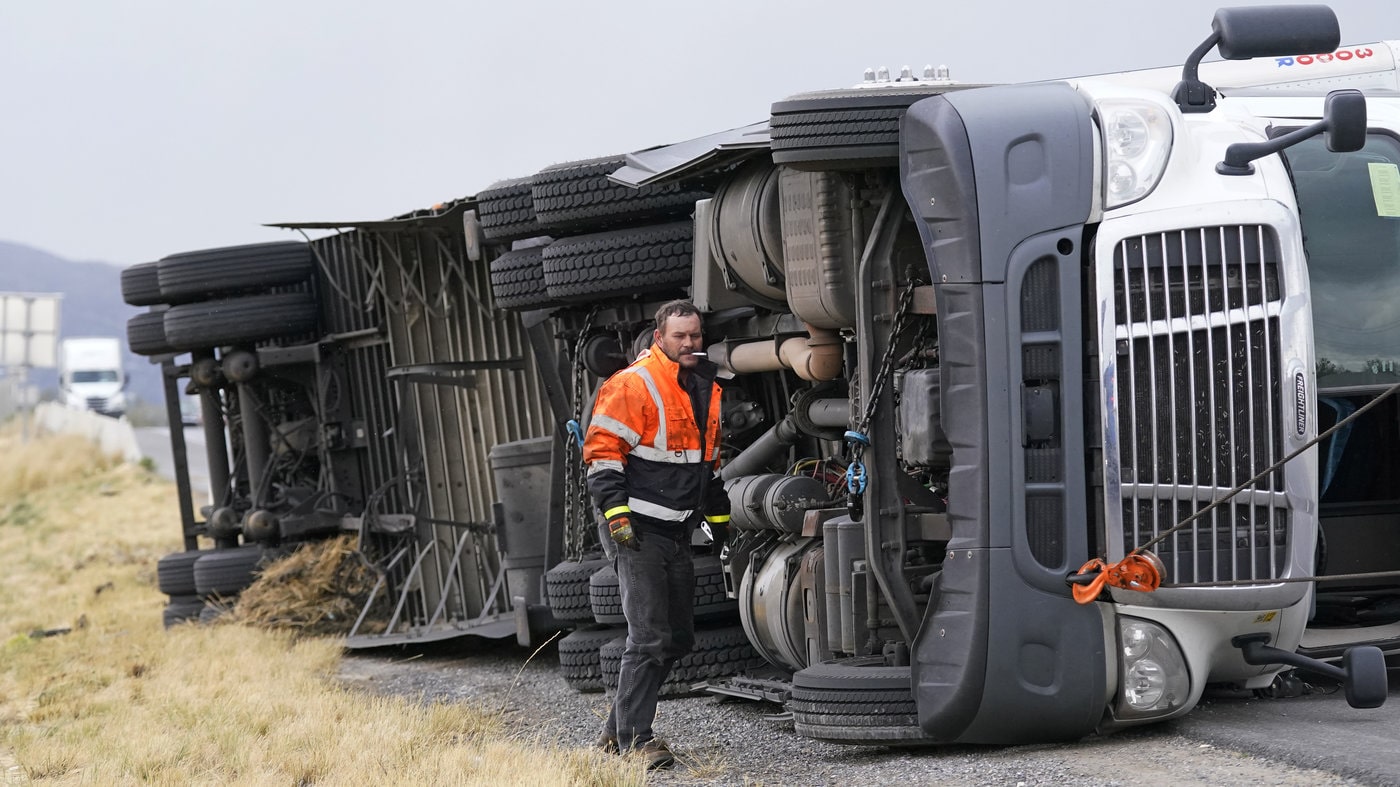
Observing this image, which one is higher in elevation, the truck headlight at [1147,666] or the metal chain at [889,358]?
the metal chain at [889,358]

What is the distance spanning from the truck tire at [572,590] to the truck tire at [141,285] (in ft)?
21.5

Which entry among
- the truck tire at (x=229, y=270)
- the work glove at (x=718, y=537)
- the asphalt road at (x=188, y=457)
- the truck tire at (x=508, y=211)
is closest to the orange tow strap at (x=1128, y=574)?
the work glove at (x=718, y=537)

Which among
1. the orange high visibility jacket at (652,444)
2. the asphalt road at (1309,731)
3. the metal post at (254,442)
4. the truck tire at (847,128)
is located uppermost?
the truck tire at (847,128)

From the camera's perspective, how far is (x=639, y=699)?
22.0 ft

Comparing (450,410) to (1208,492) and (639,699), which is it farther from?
(1208,492)

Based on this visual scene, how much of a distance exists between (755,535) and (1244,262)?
3.06 meters

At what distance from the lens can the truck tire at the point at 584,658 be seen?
8953 mm

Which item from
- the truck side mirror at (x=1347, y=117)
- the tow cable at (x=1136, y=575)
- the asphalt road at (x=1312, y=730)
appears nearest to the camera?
the asphalt road at (x=1312, y=730)

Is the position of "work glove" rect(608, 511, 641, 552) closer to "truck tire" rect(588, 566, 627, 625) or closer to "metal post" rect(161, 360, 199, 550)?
"truck tire" rect(588, 566, 627, 625)

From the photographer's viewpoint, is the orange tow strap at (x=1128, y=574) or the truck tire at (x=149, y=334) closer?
the orange tow strap at (x=1128, y=574)

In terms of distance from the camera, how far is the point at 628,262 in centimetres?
879

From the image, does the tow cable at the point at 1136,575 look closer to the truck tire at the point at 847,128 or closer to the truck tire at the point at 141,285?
the truck tire at the point at 847,128

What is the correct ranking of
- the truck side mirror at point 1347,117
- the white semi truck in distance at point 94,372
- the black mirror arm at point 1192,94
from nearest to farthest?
the truck side mirror at point 1347,117 < the black mirror arm at point 1192,94 < the white semi truck in distance at point 94,372

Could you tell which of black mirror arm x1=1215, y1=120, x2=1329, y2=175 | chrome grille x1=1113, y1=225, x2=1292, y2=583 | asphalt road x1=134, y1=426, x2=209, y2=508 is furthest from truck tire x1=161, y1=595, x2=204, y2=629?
asphalt road x1=134, y1=426, x2=209, y2=508
